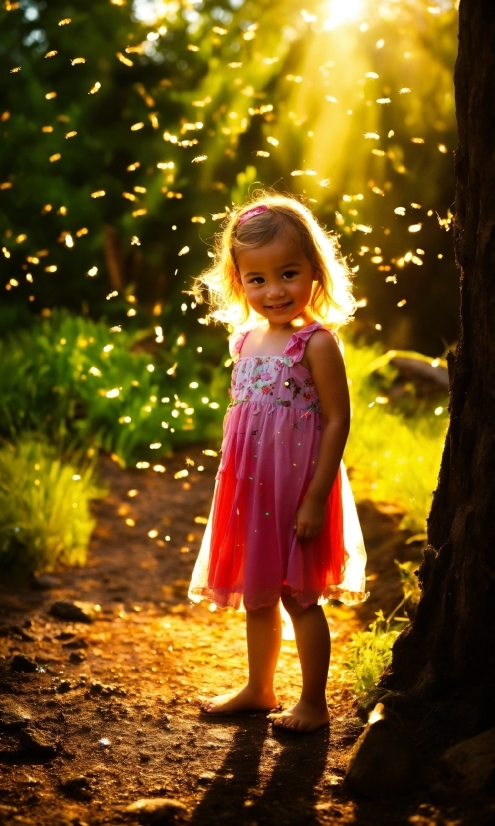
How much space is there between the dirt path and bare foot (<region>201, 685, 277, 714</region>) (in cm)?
5

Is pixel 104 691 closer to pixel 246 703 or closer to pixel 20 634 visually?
pixel 246 703

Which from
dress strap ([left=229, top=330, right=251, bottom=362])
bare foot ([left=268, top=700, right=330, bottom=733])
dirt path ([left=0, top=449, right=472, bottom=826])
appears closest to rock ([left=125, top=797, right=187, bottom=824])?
dirt path ([left=0, top=449, right=472, bottom=826])

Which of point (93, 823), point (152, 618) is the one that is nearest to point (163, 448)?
point (152, 618)

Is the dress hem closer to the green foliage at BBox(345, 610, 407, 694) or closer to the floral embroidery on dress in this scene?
the green foliage at BBox(345, 610, 407, 694)

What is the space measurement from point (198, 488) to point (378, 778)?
119 inches

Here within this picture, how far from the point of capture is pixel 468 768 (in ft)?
6.57

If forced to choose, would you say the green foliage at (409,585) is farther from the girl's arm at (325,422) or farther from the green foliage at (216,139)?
the green foliage at (216,139)

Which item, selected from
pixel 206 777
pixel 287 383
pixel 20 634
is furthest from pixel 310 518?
pixel 20 634

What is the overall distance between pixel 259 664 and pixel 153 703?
0.38m

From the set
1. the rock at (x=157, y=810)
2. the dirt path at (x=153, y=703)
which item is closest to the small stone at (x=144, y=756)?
the dirt path at (x=153, y=703)

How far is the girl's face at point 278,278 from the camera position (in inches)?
104

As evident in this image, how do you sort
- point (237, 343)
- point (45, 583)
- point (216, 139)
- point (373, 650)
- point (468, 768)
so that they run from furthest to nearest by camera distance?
1. point (216, 139)
2. point (45, 583)
3. point (373, 650)
4. point (237, 343)
5. point (468, 768)

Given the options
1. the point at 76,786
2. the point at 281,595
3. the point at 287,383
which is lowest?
the point at 76,786

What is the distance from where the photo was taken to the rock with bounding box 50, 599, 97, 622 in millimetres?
3674
